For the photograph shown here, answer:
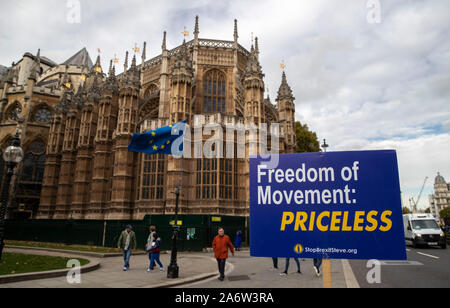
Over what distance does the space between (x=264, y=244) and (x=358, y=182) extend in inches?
57.0

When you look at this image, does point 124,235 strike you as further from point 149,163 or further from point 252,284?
point 149,163

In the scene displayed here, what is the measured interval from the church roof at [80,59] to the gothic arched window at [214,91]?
4696 centimetres

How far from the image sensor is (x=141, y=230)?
1948 cm

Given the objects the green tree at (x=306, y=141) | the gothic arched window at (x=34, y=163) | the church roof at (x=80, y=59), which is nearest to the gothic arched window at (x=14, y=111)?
the gothic arched window at (x=34, y=163)

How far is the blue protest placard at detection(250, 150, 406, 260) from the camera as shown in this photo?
11.1 feet

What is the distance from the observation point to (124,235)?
10883mm

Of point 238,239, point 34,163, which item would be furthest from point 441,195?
point 34,163

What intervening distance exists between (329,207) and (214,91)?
2919 cm

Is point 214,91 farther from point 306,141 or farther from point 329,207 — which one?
point 329,207

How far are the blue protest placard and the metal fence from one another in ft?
54.0

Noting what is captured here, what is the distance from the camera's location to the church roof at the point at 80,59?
214ft

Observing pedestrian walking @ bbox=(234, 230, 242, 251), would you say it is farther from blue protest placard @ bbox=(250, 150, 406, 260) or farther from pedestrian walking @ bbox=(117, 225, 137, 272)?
blue protest placard @ bbox=(250, 150, 406, 260)

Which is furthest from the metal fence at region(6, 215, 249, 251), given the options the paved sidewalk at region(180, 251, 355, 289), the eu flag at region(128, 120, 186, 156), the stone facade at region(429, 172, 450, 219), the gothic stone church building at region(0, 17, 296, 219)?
the stone facade at region(429, 172, 450, 219)

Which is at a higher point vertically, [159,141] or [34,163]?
[34,163]
